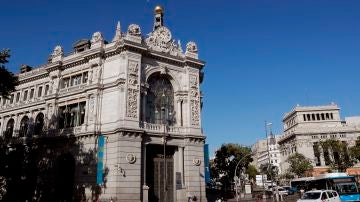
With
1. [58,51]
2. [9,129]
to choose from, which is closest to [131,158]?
[58,51]

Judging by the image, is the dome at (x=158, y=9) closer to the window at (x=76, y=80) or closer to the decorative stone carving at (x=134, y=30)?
the decorative stone carving at (x=134, y=30)

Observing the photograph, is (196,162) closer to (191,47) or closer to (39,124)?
(191,47)

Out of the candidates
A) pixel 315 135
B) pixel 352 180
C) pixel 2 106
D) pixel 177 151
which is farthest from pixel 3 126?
pixel 315 135

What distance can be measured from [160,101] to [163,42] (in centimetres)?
720

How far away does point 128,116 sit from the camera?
33.3 metres

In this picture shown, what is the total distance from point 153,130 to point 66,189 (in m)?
11.5

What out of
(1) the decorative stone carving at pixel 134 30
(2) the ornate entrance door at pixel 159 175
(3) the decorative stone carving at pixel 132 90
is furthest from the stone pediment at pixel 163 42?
(2) the ornate entrance door at pixel 159 175

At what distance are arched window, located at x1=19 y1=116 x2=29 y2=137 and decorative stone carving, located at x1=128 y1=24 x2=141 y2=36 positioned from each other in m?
20.0

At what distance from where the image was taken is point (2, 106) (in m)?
47.8

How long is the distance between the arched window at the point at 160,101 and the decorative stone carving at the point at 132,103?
8.96 feet

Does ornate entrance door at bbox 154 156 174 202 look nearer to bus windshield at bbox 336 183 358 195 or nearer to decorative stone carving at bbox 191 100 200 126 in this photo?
decorative stone carving at bbox 191 100 200 126

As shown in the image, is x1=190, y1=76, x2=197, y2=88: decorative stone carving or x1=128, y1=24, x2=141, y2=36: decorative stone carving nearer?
x1=128, y1=24, x2=141, y2=36: decorative stone carving

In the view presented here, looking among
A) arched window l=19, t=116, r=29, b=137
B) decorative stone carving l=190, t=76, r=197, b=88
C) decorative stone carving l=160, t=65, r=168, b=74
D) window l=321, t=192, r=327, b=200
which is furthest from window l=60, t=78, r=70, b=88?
window l=321, t=192, r=327, b=200

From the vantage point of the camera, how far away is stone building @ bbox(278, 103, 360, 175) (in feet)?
289
